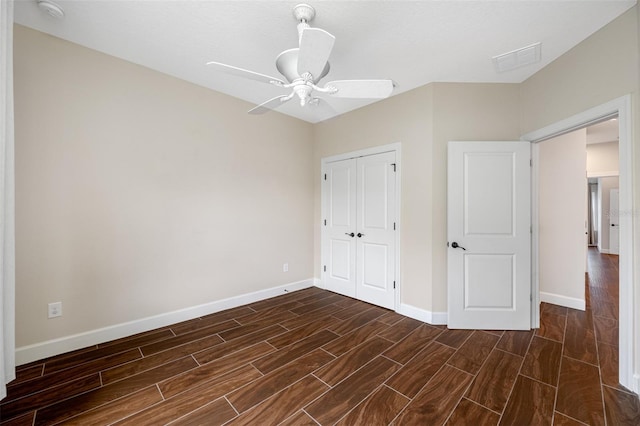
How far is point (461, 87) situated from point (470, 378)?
9.33 feet

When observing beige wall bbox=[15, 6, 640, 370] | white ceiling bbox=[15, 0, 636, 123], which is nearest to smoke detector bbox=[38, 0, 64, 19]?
white ceiling bbox=[15, 0, 636, 123]

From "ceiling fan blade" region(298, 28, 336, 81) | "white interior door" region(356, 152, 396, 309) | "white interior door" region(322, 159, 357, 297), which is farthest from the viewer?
"white interior door" region(322, 159, 357, 297)

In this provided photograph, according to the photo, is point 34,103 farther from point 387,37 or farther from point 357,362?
point 357,362

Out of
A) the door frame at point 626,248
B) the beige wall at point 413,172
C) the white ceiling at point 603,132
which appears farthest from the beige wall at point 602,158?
the beige wall at point 413,172

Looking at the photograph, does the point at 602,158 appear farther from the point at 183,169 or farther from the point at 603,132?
the point at 183,169

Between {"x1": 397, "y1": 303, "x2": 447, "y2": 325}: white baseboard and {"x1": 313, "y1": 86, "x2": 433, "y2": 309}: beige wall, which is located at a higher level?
{"x1": 313, "y1": 86, "x2": 433, "y2": 309}: beige wall

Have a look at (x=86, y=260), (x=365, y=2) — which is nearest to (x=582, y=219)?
(x=365, y=2)

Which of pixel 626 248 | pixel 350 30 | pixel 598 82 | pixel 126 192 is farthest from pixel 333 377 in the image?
pixel 598 82

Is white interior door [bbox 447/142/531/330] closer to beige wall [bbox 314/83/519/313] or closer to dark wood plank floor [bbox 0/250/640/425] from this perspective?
beige wall [bbox 314/83/519/313]

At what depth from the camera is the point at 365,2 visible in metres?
1.76

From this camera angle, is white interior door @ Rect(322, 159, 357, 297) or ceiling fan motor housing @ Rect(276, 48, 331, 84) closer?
ceiling fan motor housing @ Rect(276, 48, 331, 84)

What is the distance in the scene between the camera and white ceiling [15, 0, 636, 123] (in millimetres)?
1814

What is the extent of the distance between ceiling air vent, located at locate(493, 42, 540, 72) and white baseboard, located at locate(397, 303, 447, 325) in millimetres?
2624

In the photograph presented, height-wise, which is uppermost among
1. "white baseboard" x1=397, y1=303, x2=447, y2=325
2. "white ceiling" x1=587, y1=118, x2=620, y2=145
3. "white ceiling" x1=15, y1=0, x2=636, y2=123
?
"white ceiling" x1=15, y1=0, x2=636, y2=123
